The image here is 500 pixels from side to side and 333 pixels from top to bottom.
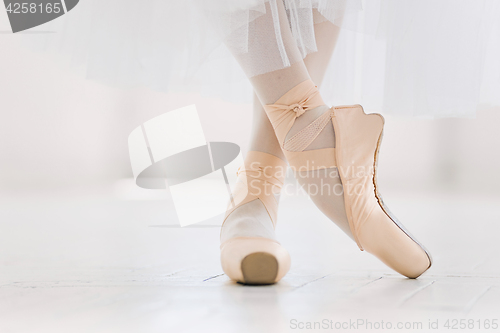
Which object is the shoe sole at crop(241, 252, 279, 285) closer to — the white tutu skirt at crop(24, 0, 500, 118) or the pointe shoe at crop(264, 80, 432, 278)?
the pointe shoe at crop(264, 80, 432, 278)

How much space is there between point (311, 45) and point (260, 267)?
290mm

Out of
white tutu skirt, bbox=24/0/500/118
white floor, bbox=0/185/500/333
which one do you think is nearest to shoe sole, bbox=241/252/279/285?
white floor, bbox=0/185/500/333

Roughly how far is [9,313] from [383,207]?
0.39 metres

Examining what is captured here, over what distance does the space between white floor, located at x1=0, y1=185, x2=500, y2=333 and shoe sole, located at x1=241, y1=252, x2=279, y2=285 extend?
2cm

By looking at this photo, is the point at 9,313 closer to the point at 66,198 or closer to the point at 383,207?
the point at 383,207

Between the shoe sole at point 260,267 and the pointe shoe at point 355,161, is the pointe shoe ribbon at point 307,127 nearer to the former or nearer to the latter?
the pointe shoe at point 355,161

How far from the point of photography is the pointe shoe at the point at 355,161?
19.6 inches

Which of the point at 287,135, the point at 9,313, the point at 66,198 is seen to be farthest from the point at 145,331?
the point at 66,198

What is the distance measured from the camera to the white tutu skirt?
0.60m

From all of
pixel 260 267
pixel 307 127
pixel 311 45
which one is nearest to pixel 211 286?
pixel 260 267

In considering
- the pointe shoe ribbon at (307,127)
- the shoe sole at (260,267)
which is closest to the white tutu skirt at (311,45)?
the pointe shoe ribbon at (307,127)

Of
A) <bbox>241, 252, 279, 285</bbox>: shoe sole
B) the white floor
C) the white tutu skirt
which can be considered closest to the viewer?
the white floor

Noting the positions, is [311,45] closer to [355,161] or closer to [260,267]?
[355,161]

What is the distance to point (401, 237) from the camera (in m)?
0.51
